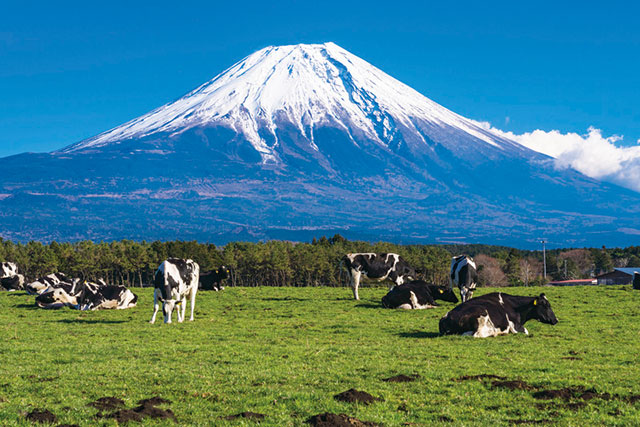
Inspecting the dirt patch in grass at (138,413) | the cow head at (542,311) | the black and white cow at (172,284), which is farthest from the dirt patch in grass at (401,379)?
the black and white cow at (172,284)

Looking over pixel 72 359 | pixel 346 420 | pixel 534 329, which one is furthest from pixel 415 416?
pixel 534 329

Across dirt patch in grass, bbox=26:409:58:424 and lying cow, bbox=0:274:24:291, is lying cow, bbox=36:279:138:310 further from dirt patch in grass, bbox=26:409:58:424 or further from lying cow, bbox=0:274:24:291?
dirt patch in grass, bbox=26:409:58:424

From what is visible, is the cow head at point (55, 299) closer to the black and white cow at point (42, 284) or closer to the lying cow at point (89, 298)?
the lying cow at point (89, 298)

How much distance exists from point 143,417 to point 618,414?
21.5 ft

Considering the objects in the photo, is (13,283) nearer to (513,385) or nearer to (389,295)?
(389,295)

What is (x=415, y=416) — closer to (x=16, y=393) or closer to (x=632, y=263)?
(x=16, y=393)

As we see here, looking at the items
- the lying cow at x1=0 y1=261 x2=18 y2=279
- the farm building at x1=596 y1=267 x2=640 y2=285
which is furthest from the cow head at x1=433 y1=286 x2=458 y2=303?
the farm building at x1=596 y1=267 x2=640 y2=285

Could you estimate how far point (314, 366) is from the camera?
12914mm

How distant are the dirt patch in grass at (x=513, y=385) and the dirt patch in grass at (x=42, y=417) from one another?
6749mm

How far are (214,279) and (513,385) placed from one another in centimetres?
2753

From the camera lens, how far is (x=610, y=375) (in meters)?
11.6

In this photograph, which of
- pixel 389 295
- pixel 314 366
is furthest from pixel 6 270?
pixel 314 366

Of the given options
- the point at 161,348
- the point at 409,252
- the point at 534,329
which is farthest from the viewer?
the point at 409,252

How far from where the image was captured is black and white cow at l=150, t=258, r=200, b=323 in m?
20.8
